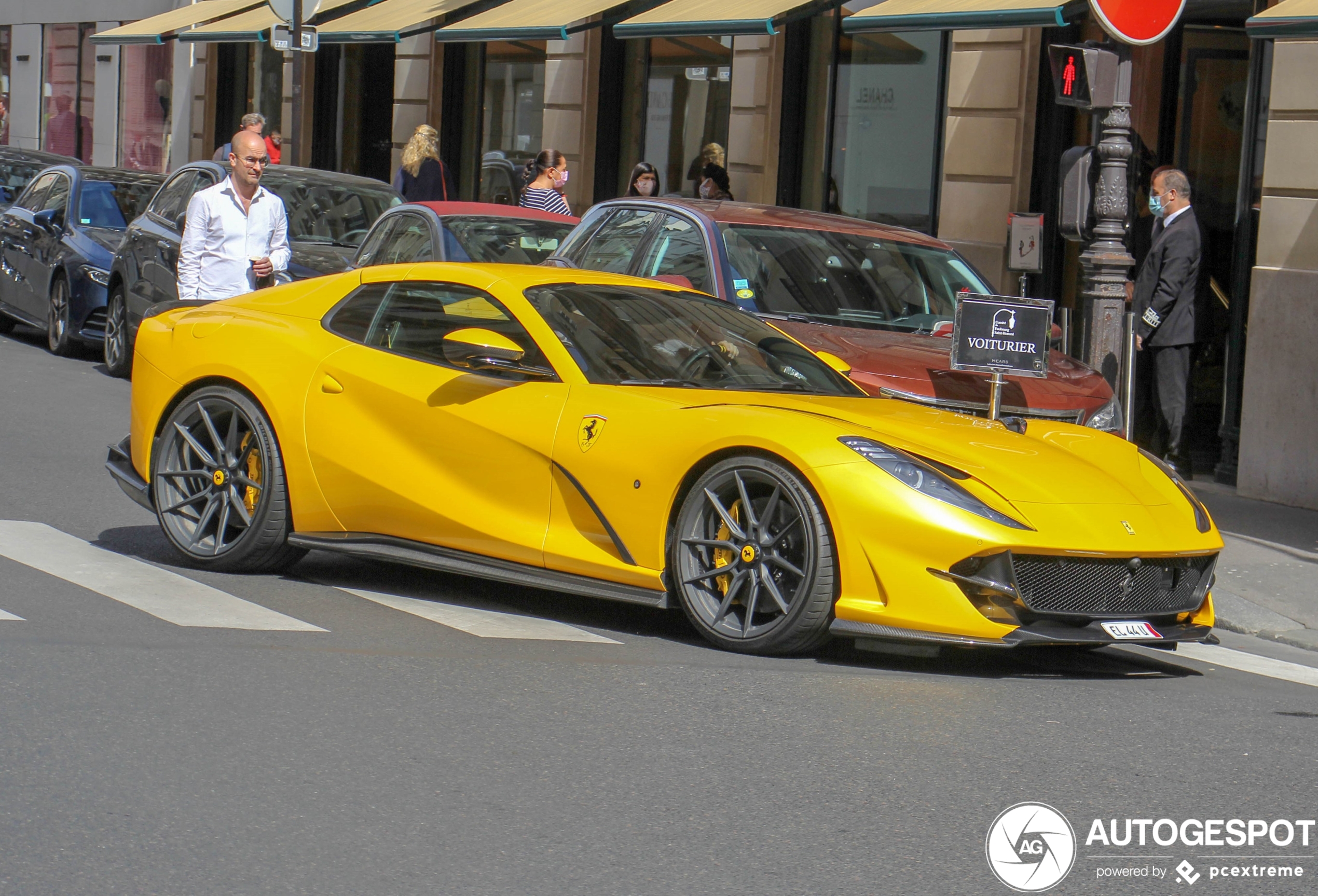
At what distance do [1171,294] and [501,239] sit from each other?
4604mm

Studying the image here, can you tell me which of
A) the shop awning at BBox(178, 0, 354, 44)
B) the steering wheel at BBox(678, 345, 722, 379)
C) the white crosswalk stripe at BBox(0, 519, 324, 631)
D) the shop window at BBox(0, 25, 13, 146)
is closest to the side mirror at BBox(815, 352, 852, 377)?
the steering wheel at BBox(678, 345, 722, 379)

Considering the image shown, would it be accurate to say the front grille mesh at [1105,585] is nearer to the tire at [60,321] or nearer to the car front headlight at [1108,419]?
the car front headlight at [1108,419]

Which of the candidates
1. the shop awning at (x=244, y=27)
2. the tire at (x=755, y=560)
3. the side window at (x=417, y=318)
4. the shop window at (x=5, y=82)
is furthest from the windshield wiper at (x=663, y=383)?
the shop window at (x=5, y=82)

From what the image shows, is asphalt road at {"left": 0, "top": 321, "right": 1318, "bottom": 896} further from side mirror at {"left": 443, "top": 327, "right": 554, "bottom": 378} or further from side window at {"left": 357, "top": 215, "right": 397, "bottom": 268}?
side window at {"left": 357, "top": 215, "right": 397, "bottom": 268}

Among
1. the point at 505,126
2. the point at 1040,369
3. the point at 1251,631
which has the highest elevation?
the point at 505,126

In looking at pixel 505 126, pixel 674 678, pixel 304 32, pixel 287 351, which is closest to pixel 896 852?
pixel 674 678

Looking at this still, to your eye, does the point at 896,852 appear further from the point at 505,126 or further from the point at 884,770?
the point at 505,126

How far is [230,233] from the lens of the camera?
11227mm

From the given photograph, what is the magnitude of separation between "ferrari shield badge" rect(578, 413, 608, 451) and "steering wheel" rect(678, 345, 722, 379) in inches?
17.3

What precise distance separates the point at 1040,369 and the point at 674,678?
383 centimetres

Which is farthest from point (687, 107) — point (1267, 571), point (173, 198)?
point (1267, 571)

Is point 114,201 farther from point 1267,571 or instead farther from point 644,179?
point 1267,571

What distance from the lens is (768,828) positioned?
4504 millimetres

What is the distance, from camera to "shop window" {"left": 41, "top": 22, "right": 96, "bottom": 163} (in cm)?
3556
